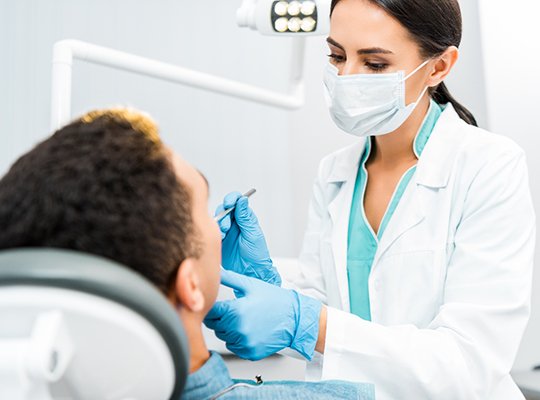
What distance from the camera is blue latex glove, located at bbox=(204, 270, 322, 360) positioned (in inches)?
41.3

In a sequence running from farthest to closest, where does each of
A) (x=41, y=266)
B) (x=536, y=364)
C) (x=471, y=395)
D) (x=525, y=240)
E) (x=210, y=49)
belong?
1. (x=210, y=49)
2. (x=536, y=364)
3. (x=525, y=240)
4. (x=471, y=395)
5. (x=41, y=266)

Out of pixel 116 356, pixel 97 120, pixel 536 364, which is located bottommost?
pixel 536 364

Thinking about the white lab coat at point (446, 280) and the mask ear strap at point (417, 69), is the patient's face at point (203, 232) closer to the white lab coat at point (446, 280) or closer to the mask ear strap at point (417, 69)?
the white lab coat at point (446, 280)

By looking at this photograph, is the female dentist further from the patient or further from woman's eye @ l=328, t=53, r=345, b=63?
the patient

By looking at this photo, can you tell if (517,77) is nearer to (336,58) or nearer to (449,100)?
(449,100)

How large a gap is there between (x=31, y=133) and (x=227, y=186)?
816 millimetres

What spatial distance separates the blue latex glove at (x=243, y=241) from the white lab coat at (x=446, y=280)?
0.24 m

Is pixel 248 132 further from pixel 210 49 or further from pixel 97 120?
pixel 97 120

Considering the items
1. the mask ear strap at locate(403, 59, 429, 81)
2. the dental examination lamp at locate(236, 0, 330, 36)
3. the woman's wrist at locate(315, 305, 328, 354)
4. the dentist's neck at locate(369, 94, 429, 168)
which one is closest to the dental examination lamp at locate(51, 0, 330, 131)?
the dental examination lamp at locate(236, 0, 330, 36)

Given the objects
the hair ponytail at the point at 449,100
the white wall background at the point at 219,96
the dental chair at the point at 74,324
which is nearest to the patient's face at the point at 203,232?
the dental chair at the point at 74,324

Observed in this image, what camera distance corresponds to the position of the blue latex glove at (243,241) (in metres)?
1.36

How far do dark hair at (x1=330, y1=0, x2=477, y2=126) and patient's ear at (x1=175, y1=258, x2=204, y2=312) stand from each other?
94cm

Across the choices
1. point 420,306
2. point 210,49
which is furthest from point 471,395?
point 210,49

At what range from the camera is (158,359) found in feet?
1.88
